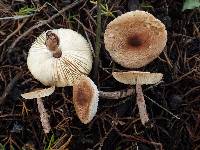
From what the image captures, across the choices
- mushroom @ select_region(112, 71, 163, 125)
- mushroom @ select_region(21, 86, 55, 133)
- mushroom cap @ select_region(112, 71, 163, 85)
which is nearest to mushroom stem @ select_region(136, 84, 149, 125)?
mushroom @ select_region(112, 71, 163, 125)

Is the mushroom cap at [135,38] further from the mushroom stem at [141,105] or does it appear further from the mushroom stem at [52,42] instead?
the mushroom stem at [52,42]

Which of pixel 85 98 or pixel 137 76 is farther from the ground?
pixel 137 76

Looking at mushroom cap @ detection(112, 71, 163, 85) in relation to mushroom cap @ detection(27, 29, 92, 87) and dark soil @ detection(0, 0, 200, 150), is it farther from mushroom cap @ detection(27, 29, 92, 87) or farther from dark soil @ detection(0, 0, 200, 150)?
mushroom cap @ detection(27, 29, 92, 87)

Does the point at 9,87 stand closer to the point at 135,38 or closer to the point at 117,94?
the point at 117,94

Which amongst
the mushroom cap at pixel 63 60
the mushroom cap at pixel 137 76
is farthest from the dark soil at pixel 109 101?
the mushroom cap at pixel 137 76

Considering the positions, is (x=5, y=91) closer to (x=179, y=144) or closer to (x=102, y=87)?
(x=102, y=87)

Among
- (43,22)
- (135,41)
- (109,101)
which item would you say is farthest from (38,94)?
(135,41)
